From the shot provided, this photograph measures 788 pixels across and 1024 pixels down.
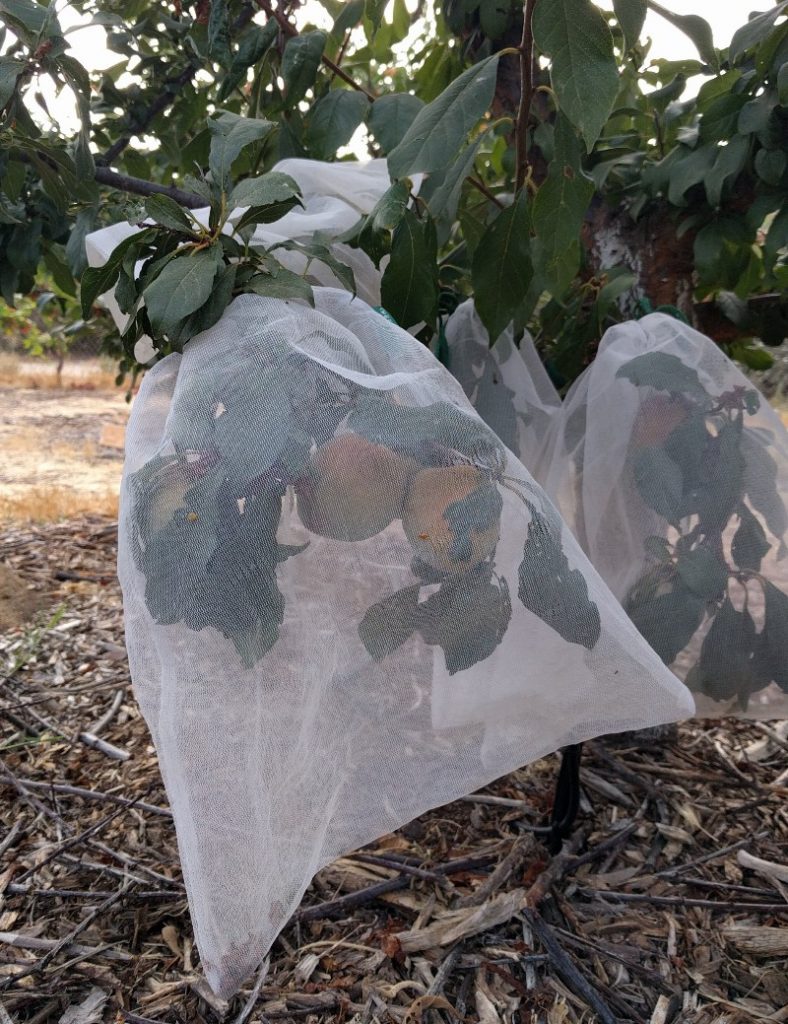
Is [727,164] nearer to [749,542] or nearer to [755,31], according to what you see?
[755,31]

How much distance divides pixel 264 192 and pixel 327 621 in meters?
0.38

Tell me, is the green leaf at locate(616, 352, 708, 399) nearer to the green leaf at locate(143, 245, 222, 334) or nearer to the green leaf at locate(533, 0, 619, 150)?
the green leaf at locate(533, 0, 619, 150)

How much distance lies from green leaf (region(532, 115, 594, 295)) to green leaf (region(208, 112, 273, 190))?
290mm

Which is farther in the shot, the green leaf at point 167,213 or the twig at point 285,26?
the twig at point 285,26

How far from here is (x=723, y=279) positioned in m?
1.24

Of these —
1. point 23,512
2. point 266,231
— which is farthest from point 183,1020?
point 23,512

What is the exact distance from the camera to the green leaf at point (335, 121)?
3.50ft

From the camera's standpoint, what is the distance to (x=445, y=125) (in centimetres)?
83

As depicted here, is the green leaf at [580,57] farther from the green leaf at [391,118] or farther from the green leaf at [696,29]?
the green leaf at [391,118]

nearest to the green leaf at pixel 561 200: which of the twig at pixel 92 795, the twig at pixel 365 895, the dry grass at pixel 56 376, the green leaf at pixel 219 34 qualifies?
the green leaf at pixel 219 34

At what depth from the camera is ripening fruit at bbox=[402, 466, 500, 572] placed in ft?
2.19

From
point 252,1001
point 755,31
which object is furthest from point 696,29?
point 252,1001

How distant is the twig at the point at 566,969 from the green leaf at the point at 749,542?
1.60 ft

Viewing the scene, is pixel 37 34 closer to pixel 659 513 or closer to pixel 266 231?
pixel 266 231
